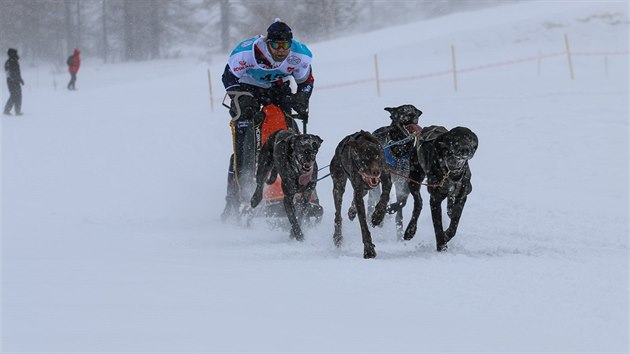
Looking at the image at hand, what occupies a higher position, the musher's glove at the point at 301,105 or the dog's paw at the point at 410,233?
the musher's glove at the point at 301,105

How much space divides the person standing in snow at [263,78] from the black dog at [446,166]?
1.70 metres

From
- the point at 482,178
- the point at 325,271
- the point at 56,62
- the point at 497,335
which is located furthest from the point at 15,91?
the point at 56,62

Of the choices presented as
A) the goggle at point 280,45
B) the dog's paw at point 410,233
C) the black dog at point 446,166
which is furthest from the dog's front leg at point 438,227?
the goggle at point 280,45

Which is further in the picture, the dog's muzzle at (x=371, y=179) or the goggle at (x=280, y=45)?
the goggle at (x=280, y=45)

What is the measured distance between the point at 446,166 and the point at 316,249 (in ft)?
4.18

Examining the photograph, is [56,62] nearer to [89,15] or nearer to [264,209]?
[89,15]

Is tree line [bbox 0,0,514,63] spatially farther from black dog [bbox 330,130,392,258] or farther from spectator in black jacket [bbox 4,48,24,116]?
black dog [bbox 330,130,392,258]

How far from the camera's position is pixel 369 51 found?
30406 millimetres

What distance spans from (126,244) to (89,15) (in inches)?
2156

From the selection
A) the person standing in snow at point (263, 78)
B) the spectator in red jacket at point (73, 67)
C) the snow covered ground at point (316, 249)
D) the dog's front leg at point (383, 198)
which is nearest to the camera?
the snow covered ground at point (316, 249)

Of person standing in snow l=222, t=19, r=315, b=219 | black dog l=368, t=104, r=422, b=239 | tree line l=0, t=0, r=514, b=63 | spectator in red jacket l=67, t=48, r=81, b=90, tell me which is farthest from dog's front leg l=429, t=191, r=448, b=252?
tree line l=0, t=0, r=514, b=63

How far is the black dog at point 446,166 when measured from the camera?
5660 millimetres

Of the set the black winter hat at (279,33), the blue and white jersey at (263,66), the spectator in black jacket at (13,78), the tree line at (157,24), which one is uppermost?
the tree line at (157,24)

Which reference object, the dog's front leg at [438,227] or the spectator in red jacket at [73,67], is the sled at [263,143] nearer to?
the dog's front leg at [438,227]
